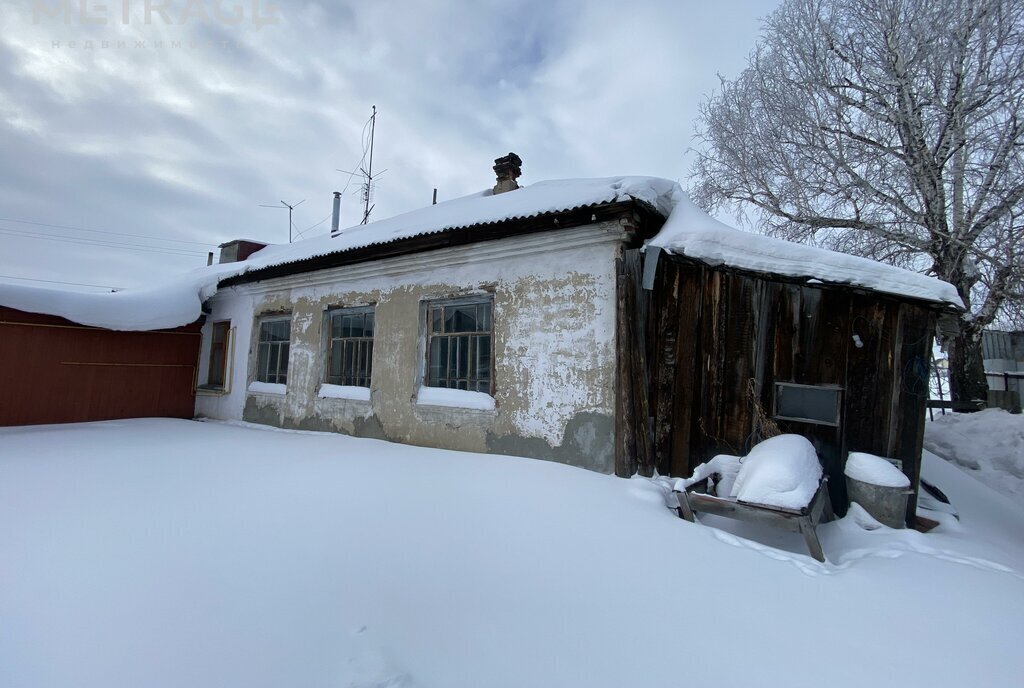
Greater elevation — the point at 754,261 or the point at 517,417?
the point at 754,261

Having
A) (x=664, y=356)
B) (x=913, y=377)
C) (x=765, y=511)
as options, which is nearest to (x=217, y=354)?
(x=664, y=356)

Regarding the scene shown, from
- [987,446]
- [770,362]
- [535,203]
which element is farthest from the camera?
[987,446]

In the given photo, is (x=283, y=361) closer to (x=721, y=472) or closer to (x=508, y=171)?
(x=508, y=171)

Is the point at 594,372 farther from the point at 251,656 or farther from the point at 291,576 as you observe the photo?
the point at 251,656

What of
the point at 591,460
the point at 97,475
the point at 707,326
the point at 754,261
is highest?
the point at 754,261

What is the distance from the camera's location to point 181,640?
189cm

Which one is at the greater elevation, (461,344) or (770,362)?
(461,344)

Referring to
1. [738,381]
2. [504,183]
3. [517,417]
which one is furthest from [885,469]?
[504,183]

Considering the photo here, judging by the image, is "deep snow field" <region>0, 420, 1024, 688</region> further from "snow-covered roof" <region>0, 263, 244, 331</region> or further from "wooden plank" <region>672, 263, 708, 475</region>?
"snow-covered roof" <region>0, 263, 244, 331</region>

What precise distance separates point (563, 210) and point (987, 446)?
6.67 meters

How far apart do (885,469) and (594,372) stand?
7.92ft

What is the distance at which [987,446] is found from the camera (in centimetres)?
630

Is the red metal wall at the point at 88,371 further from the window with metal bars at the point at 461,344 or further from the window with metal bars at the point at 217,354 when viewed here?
the window with metal bars at the point at 461,344

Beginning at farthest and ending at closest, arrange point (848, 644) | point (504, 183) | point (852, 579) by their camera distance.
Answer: point (504, 183) < point (852, 579) < point (848, 644)
